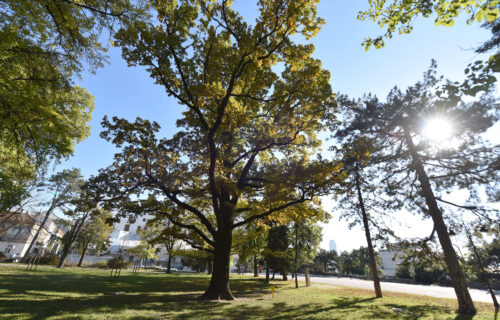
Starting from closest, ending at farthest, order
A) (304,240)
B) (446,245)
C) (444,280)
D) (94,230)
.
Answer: (446,245) < (304,240) < (444,280) < (94,230)

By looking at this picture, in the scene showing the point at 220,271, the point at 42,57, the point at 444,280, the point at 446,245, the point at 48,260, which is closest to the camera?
the point at 42,57

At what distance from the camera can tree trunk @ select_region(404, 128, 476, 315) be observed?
35.0ft

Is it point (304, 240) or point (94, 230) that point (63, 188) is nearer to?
point (94, 230)

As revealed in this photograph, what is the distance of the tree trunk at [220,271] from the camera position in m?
11.1

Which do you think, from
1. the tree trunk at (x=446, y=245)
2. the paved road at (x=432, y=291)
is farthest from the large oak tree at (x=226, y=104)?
the paved road at (x=432, y=291)

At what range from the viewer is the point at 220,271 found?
11.4m

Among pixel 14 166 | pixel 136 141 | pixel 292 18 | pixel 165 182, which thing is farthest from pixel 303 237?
pixel 14 166

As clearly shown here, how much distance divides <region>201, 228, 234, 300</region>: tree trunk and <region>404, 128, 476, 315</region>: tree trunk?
11513 mm

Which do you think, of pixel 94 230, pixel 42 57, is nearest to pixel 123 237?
pixel 94 230

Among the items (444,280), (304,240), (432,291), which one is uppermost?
(304,240)

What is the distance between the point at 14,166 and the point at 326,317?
16.9m

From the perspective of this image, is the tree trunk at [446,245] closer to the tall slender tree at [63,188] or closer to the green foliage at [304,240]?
the green foliage at [304,240]

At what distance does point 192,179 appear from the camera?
40.8 feet

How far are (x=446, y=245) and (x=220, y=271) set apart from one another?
1243cm
